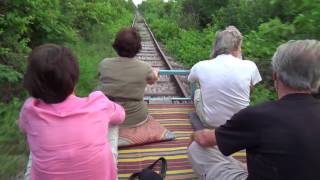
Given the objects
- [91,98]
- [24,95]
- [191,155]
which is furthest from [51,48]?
[24,95]

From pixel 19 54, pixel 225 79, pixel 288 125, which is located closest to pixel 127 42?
pixel 225 79

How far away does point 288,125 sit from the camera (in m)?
2.46

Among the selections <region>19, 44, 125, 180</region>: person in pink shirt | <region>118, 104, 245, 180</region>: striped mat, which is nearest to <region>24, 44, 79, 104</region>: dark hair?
<region>19, 44, 125, 180</region>: person in pink shirt

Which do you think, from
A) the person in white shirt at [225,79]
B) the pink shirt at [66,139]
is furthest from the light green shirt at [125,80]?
the pink shirt at [66,139]

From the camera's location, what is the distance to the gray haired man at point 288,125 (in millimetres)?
2459

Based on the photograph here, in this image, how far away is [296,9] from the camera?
16.3 feet

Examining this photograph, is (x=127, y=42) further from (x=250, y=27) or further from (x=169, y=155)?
(x=250, y=27)

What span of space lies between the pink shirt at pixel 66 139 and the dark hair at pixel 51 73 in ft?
0.29

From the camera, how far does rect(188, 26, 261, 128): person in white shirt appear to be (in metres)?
4.45

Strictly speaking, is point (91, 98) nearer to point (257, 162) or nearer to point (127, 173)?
point (257, 162)

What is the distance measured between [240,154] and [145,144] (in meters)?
1.03

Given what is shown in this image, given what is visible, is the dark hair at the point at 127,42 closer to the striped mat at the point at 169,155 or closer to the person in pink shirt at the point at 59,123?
the striped mat at the point at 169,155

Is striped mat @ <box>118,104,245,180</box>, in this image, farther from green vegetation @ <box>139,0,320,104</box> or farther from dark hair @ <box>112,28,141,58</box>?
green vegetation @ <box>139,0,320,104</box>

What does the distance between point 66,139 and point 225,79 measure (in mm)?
2215
